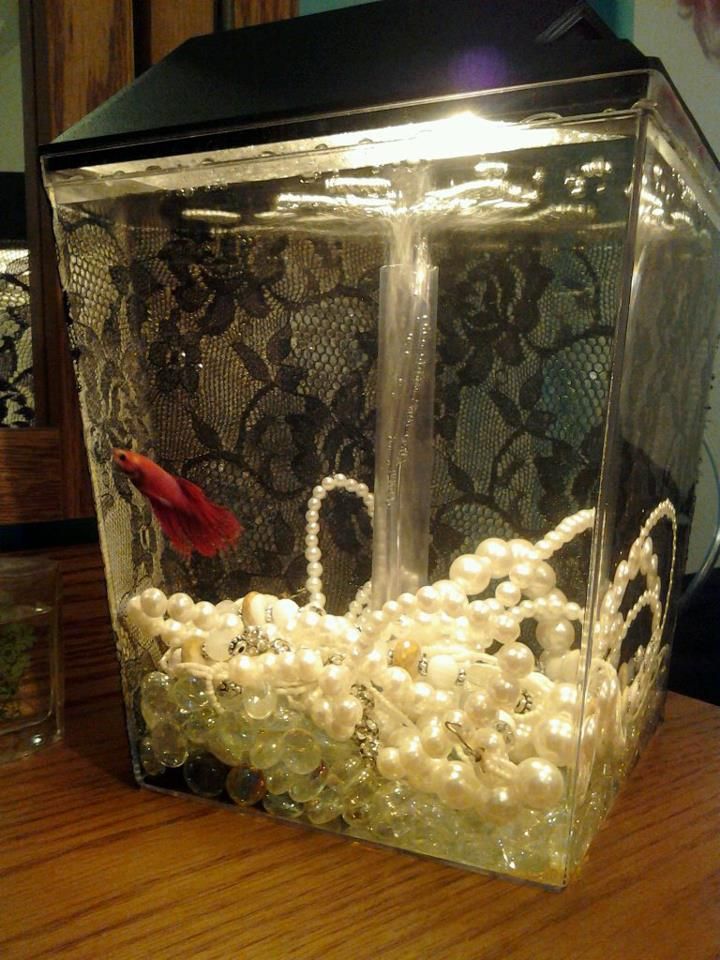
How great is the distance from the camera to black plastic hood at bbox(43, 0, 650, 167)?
0.36 meters

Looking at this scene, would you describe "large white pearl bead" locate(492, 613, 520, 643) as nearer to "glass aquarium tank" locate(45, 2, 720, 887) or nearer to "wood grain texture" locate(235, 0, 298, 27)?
"glass aquarium tank" locate(45, 2, 720, 887)

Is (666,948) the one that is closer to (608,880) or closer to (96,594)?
(608,880)

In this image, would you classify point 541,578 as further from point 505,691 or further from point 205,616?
point 205,616

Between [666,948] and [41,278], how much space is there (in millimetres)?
590

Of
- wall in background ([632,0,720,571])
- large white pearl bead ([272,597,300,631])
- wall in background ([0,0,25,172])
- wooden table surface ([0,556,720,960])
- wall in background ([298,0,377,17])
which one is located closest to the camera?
wooden table surface ([0,556,720,960])

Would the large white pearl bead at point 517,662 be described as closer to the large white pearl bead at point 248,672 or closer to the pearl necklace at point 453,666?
the pearl necklace at point 453,666

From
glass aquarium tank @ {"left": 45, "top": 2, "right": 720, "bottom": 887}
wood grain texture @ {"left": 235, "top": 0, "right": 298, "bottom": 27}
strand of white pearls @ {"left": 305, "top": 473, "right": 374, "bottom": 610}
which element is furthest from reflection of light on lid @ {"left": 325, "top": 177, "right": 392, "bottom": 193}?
wood grain texture @ {"left": 235, "top": 0, "right": 298, "bottom": 27}

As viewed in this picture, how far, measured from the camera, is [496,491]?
43cm

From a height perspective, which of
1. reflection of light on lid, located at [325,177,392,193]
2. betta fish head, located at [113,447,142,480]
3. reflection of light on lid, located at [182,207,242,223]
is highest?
reflection of light on lid, located at [325,177,392,193]

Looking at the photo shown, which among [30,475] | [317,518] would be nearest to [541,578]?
[317,518]

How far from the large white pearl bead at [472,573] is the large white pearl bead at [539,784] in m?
0.09

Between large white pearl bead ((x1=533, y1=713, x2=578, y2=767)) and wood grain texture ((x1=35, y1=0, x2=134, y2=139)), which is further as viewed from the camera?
wood grain texture ((x1=35, y1=0, x2=134, y2=139))

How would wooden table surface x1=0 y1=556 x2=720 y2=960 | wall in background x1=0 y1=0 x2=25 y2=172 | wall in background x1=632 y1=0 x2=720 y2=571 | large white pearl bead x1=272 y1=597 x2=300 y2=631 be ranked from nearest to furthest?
wooden table surface x1=0 y1=556 x2=720 y2=960, large white pearl bead x1=272 y1=597 x2=300 y2=631, wall in background x1=0 y1=0 x2=25 y2=172, wall in background x1=632 y1=0 x2=720 y2=571

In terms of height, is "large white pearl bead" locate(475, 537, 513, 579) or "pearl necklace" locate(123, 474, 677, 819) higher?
"large white pearl bead" locate(475, 537, 513, 579)
